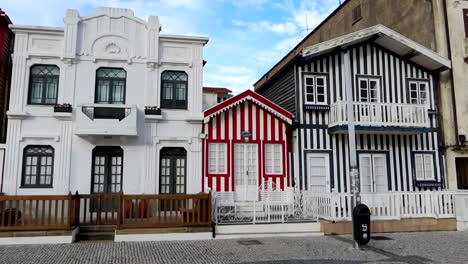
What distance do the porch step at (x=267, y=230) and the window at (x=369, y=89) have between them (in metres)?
5.94

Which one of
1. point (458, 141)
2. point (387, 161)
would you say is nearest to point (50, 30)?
point (387, 161)

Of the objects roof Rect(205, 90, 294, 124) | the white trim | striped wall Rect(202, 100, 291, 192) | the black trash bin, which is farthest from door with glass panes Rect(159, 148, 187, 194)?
the black trash bin

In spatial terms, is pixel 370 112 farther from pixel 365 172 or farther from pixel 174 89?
pixel 174 89

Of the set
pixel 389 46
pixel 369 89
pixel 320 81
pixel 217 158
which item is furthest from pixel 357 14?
pixel 217 158

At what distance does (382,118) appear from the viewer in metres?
13.6

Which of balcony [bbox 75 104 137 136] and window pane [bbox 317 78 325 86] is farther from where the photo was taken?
window pane [bbox 317 78 325 86]

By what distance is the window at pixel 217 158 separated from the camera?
43.2 ft

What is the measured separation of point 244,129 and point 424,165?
728 cm

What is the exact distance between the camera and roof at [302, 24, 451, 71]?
1381cm

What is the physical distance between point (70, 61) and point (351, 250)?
10561 millimetres

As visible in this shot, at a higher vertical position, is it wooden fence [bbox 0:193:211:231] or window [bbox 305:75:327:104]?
window [bbox 305:75:327:104]

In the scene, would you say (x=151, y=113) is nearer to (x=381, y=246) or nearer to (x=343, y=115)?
(x=343, y=115)

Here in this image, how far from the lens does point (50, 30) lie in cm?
1259

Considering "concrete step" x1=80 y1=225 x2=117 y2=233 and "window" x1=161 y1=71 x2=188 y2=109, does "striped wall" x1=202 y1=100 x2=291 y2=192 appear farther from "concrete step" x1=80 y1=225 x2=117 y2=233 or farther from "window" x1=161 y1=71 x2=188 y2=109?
"concrete step" x1=80 y1=225 x2=117 y2=233
